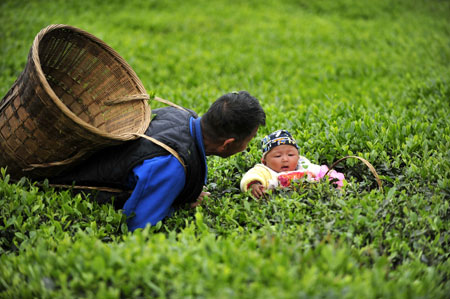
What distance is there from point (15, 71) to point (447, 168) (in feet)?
21.1

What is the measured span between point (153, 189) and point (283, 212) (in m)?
0.95

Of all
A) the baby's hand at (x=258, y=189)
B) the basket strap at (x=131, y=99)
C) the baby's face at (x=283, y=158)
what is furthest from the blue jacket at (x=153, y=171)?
the baby's face at (x=283, y=158)

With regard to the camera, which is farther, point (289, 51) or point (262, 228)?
point (289, 51)

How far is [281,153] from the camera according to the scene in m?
3.68

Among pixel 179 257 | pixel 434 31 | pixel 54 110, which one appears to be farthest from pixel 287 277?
pixel 434 31

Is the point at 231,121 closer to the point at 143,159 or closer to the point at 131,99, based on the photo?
the point at 143,159

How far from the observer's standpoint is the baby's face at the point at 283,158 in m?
3.66

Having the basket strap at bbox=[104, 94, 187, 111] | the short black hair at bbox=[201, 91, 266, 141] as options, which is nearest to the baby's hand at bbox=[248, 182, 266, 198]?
the short black hair at bbox=[201, 91, 266, 141]

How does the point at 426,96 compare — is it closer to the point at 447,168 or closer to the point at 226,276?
the point at 447,168

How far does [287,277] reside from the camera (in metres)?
2.11

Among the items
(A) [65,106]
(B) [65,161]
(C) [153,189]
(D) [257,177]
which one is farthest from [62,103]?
(D) [257,177]

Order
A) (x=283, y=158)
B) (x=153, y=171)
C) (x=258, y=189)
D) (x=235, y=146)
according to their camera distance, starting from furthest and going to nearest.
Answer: (x=283, y=158), (x=258, y=189), (x=235, y=146), (x=153, y=171)

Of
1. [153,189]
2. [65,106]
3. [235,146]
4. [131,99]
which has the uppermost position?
[65,106]

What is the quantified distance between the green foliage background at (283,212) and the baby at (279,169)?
124 mm
